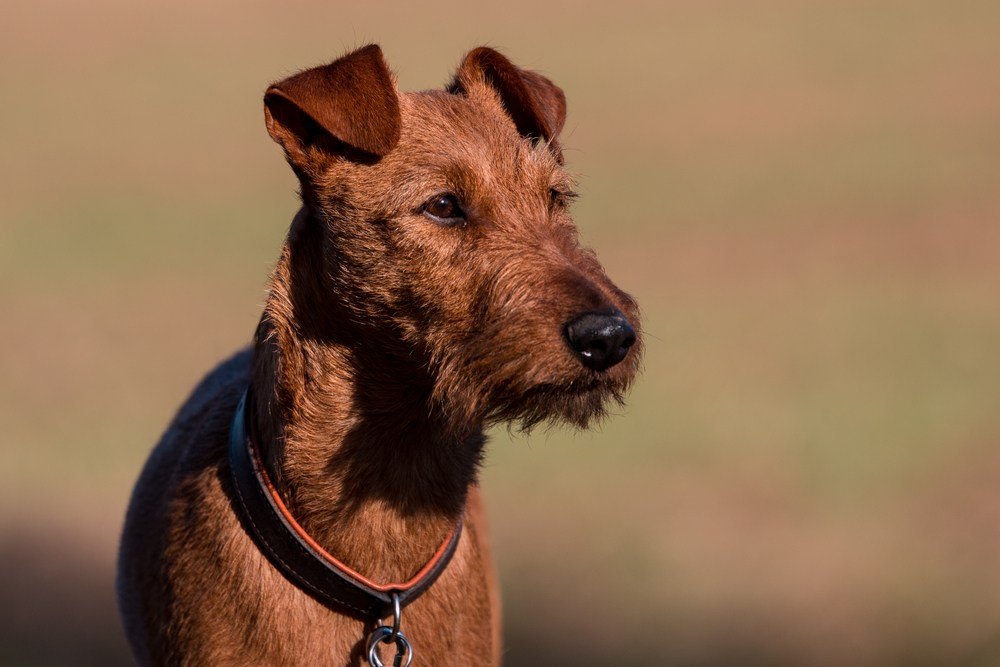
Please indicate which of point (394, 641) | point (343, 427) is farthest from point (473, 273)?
point (394, 641)

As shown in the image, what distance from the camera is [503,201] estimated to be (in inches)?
176

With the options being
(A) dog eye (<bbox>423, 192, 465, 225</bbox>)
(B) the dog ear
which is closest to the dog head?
(A) dog eye (<bbox>423, 192, 465, 225</bbox>)

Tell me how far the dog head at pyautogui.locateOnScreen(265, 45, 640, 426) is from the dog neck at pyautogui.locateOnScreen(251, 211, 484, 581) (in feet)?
0.20

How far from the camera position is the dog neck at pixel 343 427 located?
4336 millimetres

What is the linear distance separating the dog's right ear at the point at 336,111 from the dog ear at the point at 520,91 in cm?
65

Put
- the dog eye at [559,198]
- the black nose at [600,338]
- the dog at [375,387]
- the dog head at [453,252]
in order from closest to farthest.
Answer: the black nose at [600,338] → the dog head at [453,252] → the dog at [375,387] → the dog eye at [559,198]

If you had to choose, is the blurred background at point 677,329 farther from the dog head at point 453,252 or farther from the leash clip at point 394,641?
the leash clip at point 394,641

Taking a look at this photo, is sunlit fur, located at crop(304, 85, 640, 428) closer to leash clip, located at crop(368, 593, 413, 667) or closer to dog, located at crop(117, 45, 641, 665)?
dog, located at crop(117, 45, 641, 665)

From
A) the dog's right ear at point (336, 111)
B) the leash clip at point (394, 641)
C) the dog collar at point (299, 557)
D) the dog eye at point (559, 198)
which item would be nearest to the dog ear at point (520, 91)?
the dog eye at point (559, 198)

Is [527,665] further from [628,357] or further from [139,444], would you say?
[139,444]

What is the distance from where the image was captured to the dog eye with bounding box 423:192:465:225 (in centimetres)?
438

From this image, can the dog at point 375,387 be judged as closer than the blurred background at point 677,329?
Yes

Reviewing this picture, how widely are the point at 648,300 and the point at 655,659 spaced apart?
7.00 m

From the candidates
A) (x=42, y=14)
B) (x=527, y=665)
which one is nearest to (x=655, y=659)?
(x=527, y=665)
